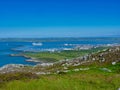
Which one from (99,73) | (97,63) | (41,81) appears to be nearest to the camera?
(41,81)

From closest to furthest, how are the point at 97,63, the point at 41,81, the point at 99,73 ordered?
the point at 41,81 → the point at 99,73 → the point at 97,63

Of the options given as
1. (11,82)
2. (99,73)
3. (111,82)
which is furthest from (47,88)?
(99,73)

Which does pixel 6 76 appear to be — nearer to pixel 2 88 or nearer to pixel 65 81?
pixel 2 88

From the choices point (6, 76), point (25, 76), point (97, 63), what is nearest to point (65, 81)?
point (25, 76)

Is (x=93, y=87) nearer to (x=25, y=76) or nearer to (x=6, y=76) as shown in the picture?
(x=25, y=76)

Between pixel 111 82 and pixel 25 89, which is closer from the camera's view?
pixel 25 89

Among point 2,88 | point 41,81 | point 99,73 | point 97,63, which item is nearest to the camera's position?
point 2,88

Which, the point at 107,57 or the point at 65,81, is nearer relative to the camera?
the point at 65,81

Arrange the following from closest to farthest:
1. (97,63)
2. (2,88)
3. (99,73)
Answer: (2,88), (99,73), (97,63)

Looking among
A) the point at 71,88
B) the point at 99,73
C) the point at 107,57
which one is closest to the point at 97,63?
the point at 107,57
